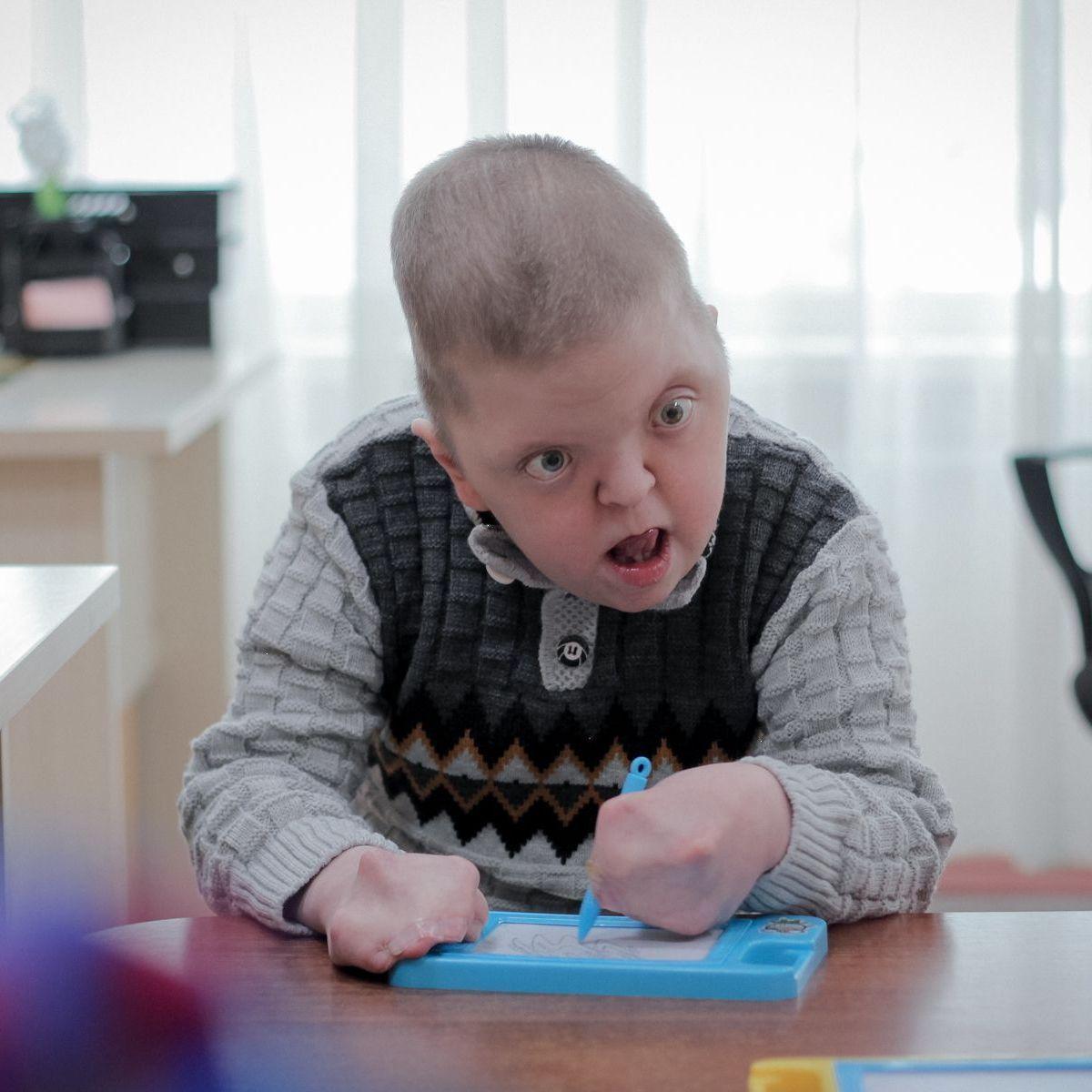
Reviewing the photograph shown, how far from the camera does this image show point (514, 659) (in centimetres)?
94

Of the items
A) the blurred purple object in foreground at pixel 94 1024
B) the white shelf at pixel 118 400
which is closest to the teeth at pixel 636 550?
the blurred purple object in foreground at pixel 94 1024

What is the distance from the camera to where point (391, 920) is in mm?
614

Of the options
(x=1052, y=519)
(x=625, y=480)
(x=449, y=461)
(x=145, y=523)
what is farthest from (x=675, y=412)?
(x=145, y=523)

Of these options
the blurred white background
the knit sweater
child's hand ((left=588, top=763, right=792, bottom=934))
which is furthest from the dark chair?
child's hand ((left=588, top=763, right=792, bottom=934))

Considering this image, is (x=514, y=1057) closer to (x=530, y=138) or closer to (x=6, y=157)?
Answer: (x=530, y=138)

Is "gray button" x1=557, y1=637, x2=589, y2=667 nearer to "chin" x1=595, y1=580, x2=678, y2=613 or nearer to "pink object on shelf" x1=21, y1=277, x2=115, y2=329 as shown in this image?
"chin" x1=595, y1=580, x2=678, y2=613

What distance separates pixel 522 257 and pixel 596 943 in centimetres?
29

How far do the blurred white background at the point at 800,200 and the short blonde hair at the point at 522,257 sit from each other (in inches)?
57.8

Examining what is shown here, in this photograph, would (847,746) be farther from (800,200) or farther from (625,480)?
(800,200)

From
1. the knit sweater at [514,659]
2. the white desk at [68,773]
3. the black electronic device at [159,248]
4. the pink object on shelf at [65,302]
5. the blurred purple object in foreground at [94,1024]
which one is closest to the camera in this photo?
the blurred purple object in foreground at [94,1024]

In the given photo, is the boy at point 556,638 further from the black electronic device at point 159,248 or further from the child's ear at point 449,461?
the black electronic device at point 159,248

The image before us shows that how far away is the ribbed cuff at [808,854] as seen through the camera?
68 centimetres

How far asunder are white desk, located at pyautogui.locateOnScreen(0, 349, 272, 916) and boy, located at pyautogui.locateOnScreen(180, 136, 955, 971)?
422 millimetres

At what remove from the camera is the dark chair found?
1694mm
